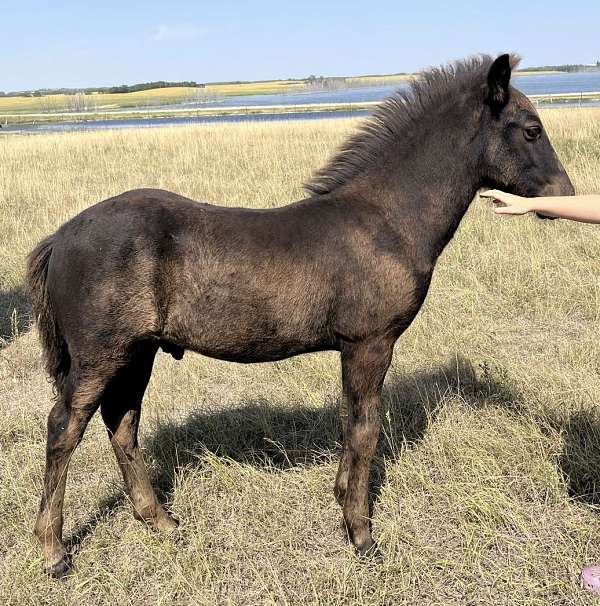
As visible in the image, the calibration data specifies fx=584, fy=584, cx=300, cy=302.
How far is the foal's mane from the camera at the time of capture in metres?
3.16

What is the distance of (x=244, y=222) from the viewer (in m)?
2.94

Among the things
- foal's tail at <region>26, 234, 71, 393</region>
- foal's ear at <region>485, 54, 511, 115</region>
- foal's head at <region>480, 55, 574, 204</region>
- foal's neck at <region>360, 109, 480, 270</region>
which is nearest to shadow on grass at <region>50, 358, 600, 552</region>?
foal's tail at <region>26, 234, 71, 393</region>

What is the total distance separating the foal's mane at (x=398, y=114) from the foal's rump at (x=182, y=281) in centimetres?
53

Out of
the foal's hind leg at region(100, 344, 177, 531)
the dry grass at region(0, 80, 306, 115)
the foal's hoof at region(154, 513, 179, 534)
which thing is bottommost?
the foal's hoof at region(154, 513, 179, 534)

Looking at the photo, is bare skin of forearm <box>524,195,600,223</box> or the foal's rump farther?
the foal's rump

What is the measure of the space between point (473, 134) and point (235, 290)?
1.50 metres

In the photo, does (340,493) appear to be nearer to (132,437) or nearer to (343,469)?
(343,469)

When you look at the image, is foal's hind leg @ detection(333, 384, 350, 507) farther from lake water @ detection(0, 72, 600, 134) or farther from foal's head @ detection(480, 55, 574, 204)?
lake water @ detection(0, 72, 600, 134)

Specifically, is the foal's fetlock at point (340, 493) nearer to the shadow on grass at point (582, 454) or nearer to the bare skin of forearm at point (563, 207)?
the shadow on grass at point (582, 454)

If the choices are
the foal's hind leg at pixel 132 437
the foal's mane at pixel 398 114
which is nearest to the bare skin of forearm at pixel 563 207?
the foal's mane at pixel 398 114

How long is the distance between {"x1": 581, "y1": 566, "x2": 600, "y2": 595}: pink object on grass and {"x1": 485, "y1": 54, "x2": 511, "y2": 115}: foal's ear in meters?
2.31

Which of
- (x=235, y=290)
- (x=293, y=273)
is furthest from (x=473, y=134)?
(x=235, y=290)

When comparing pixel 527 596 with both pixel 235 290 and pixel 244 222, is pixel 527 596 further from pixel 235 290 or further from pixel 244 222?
pixel 244 222

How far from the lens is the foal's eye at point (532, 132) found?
3.03 metres
